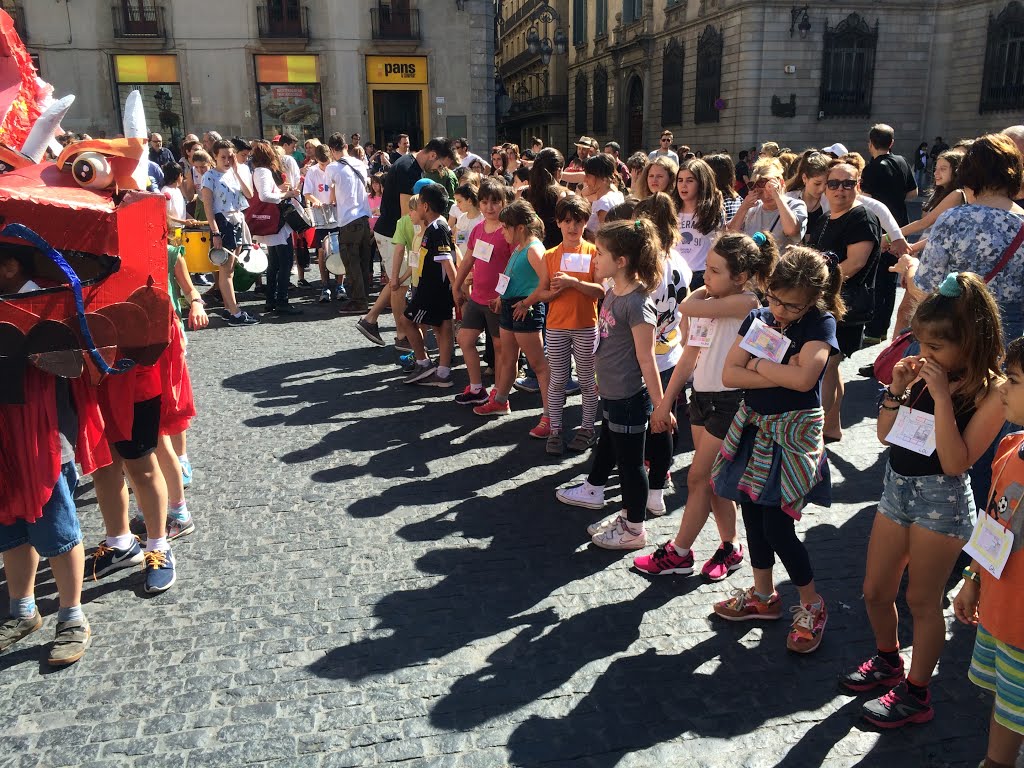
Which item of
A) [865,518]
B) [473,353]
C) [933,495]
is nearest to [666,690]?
[933,495]

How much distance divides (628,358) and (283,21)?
2480 cm

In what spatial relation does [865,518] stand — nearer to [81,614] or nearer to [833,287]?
[833,287]

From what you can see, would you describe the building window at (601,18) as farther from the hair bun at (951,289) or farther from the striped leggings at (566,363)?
the hair bun at (951,289)

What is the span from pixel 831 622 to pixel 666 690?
0.90 metres

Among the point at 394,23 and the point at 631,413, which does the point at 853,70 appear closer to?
the point at 394,23

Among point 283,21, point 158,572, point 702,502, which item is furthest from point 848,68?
point 158,572

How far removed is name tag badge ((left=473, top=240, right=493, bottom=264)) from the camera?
232 inches

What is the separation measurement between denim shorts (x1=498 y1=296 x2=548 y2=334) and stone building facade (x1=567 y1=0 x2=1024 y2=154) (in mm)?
22540

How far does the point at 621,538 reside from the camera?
404 centimetres

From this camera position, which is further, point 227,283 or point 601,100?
point 601,100

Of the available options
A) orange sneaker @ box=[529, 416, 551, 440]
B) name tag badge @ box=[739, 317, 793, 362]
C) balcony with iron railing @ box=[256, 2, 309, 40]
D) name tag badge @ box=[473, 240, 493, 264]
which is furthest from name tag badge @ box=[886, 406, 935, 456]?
balcony with iron railing @ box=[256, 2, 309, 40]

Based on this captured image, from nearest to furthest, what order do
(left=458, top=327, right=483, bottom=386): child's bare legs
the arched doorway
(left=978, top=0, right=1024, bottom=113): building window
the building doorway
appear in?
(left=458, top=327, right=483, bottom=386): child's bare legs
(left=978, top=0, right=1024, bottom=113): building window
the building doorway
the arched doorway

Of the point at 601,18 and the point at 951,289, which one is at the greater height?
the point at 601,18

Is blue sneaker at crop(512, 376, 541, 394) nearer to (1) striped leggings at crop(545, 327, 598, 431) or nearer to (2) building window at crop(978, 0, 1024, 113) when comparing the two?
(1) striped leggings at crop(545, 327, 598, 431)
